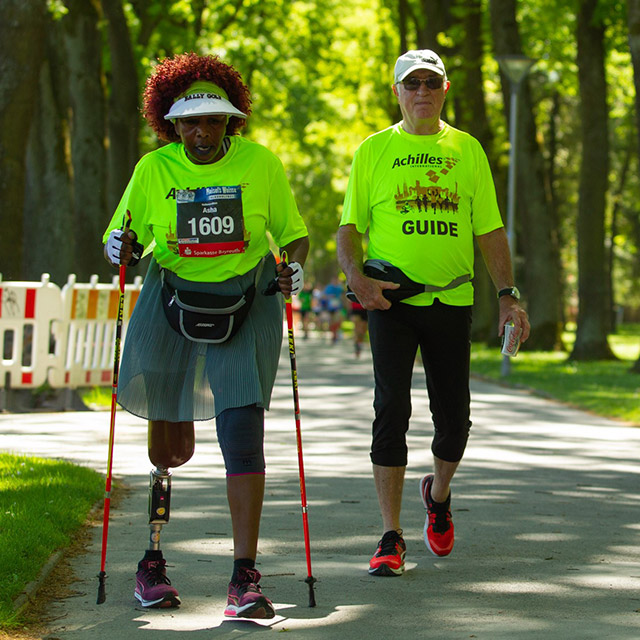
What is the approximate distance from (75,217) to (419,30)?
15.6m

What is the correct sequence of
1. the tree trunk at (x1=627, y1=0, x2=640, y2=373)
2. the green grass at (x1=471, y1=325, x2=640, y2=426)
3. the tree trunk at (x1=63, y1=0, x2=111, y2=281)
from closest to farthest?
the green grass at (x1=471, y1=325, x2=640, y2=426) < the tree trunk at (x1=627, y1=0, x2=640, y2=373) < the tree trunk at (x1=63, y1=0, x2=111, y2=281)

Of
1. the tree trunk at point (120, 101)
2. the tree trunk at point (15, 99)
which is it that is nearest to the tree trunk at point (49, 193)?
the tree trunk at point (120, 101)

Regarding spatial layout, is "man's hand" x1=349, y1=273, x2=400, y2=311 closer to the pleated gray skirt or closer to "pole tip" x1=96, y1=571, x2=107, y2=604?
the pleated gray skirt

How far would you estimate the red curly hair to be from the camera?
19.3 ft

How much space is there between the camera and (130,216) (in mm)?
5762

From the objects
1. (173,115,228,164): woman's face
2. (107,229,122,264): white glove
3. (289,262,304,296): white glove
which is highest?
(173,115,228,164): woman's face

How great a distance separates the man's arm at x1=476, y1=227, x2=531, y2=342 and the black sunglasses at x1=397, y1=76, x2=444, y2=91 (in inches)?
28.4

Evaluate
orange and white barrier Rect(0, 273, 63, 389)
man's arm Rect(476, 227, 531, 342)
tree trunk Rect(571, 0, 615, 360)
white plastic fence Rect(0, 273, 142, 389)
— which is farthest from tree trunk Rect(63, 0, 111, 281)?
man's arm Rect(476, 227, 531, 342)

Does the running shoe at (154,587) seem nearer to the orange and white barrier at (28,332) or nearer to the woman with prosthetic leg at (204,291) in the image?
the woman with prosthetic leg at (204,291)

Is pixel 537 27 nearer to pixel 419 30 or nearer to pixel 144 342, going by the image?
pixel 419 30

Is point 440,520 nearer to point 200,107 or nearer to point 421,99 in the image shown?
point 421,99

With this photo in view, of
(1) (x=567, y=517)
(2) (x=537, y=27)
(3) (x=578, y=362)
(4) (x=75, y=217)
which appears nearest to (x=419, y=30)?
(2) (x=537, y=27)

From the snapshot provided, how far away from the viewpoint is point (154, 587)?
5.46 m

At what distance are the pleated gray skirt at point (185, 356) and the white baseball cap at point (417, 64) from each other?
121 centimetres
